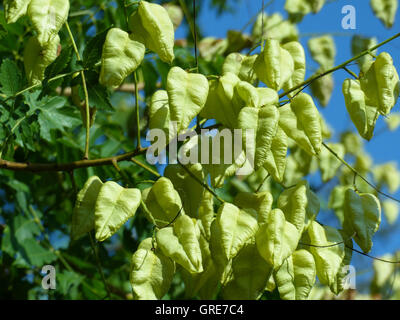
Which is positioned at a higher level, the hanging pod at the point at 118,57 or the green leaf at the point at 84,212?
the hanging pod at the point at 118,57

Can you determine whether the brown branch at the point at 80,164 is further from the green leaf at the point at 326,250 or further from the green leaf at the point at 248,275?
the green leaf at the point at 326,250

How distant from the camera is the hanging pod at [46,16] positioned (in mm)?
1402

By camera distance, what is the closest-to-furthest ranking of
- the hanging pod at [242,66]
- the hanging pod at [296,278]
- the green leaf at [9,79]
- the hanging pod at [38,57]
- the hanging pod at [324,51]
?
the hanging pod at [296,278], the hanging pod at [38,57], the hanging pod at [242,66], the green leaf at [9,79], the hanging pod at [324,51]

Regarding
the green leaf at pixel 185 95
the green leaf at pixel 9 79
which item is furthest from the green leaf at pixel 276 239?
the green leaf at pixel 9 79

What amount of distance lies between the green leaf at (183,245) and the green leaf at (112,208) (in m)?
0.10

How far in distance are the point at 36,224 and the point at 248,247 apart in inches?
48.9

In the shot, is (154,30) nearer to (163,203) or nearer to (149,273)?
(163,203)

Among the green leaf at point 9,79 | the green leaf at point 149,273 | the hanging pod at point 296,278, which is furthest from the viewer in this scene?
the green leaf at point 9,79

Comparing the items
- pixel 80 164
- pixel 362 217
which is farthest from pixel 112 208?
pixel 362 217

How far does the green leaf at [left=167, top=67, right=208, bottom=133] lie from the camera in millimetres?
1396

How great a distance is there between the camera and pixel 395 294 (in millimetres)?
3488

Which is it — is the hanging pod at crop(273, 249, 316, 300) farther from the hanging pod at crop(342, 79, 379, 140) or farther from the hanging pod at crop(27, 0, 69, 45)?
the hanging pod at crop(27, 0, 69, 45)

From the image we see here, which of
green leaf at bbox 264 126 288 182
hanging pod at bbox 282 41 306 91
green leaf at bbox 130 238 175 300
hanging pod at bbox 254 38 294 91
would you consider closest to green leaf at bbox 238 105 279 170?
green leaf at bbox 264 126 288 182
